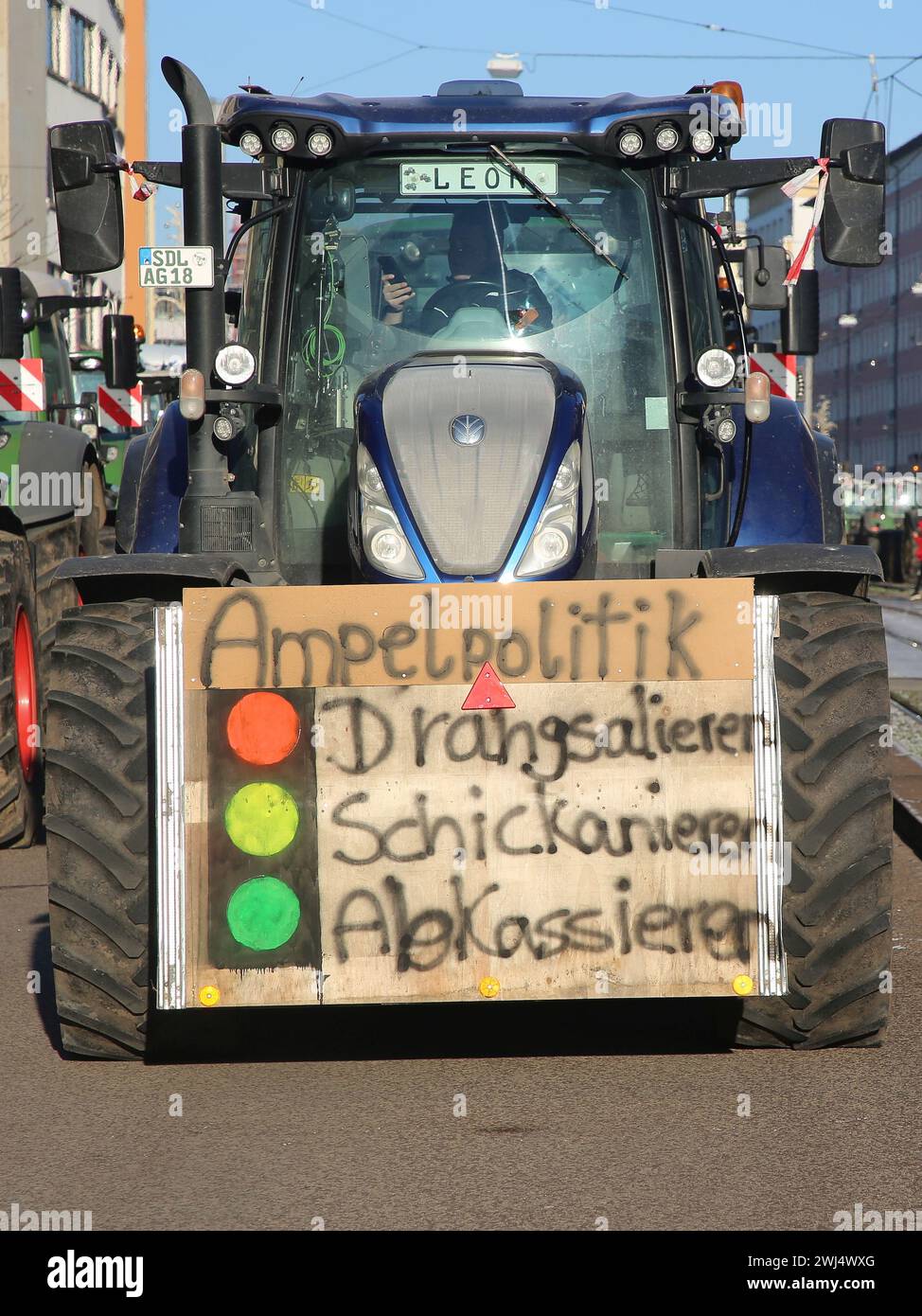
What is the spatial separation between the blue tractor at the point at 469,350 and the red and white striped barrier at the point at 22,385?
17.7 feet

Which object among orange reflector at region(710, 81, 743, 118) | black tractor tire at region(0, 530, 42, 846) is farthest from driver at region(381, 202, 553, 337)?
orange reflector at region(710, 81, 743, 118)

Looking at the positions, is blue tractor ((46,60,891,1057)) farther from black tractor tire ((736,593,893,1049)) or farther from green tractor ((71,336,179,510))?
green tractor ((71,336,179,510))

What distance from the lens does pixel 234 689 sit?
5867 mm

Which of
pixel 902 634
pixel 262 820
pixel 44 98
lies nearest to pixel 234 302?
pixel 262 820

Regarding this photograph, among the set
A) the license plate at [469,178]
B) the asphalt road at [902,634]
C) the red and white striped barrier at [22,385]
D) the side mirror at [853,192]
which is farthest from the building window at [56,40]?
the side mirror at [853,192]

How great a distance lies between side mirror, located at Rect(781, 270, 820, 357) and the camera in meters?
7.77

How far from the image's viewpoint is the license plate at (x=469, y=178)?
7.05 meters

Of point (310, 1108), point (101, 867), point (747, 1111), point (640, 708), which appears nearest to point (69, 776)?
point (101, 867)

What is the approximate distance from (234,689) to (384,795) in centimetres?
50

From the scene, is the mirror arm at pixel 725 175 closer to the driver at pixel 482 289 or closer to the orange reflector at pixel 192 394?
the driver at pixel 482 289

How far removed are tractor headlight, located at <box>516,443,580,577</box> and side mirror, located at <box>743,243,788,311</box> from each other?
1264 mm

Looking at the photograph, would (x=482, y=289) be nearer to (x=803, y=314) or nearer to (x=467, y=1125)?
(x=803, y=314)
